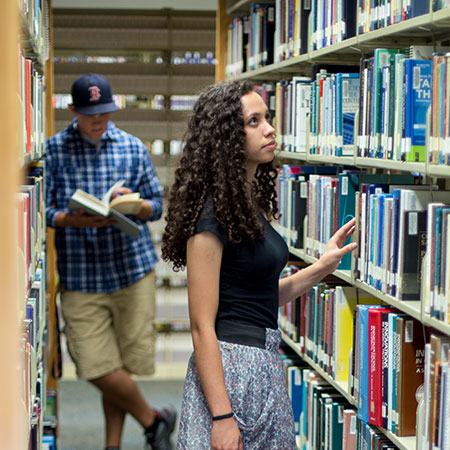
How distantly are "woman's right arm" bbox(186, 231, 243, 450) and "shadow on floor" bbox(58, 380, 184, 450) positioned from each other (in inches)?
97.0

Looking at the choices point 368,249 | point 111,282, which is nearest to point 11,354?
point 368,249

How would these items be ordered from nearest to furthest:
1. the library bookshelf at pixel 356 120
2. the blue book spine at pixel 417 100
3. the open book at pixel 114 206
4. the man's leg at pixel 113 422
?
the library bookshelf at pixel 356 120, the blue book spine at pixel 417 100, the open book at pixel 114 206, the man's leg at pixel 113 422

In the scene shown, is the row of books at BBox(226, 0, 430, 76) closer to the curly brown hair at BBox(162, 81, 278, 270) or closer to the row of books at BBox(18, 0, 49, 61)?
the curly brown hair at BBox(162, 81, 278, 270)

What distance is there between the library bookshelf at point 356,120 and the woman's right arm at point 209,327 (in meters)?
0.49

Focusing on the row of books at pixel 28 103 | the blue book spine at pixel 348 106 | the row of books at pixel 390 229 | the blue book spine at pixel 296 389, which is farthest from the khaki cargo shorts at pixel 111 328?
the blue book spine at pixel 348 106

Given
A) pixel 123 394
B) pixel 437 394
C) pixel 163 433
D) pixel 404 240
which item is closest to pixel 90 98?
pixel 123 394

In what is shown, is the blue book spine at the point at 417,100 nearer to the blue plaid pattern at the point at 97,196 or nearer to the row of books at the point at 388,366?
the row of books at the point at 388,366

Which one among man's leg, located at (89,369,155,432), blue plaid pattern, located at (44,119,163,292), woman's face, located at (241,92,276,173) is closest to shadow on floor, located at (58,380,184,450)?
man's leg, located at (89,369,155,432)

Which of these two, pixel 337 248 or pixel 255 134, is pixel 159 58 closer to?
pixel 337 248

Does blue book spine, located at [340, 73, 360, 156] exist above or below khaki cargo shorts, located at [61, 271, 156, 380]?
above

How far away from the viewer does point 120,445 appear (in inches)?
166

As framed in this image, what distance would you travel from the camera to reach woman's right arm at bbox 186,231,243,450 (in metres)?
2.11

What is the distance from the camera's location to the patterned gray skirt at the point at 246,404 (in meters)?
2.19

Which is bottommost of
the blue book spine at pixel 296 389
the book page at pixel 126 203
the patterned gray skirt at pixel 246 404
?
the blue book spine at pixel 296 389
